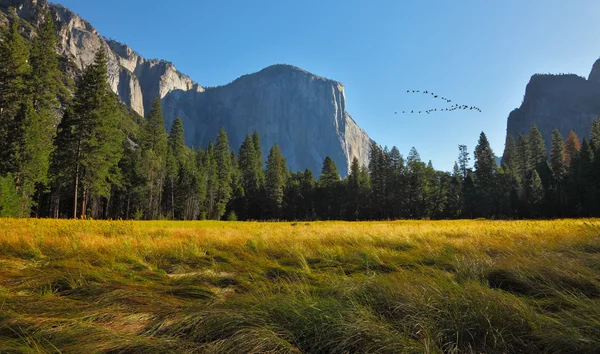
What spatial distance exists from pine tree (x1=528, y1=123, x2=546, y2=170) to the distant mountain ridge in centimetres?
9432

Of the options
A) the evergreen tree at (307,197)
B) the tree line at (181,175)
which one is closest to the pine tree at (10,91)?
the tree line at (181,175)

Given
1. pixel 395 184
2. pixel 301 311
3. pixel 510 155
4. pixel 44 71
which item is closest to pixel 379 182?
pixel 395 184

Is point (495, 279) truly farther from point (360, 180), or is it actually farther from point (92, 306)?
point (360, 180)

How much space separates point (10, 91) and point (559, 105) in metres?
200

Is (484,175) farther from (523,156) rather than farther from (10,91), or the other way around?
(10,91)

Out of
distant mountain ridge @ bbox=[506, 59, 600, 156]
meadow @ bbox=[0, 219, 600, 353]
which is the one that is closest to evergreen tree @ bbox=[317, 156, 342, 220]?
meadow @ bbox=[0, 219, 600, 353]

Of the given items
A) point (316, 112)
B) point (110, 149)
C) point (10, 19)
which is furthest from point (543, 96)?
point (10, 19)

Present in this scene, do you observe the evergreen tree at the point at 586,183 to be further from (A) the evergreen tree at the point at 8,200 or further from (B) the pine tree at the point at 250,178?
(A) the evergreen tree at the point at 8,200

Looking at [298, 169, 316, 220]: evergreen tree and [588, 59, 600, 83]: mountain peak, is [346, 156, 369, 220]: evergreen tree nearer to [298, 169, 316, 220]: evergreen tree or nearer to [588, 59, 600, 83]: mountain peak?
[298, 169, 316, 220]: evergreen tree

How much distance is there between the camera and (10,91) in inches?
1058

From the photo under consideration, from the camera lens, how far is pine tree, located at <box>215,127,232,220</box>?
57906mm

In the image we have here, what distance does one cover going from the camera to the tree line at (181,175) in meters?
25.8

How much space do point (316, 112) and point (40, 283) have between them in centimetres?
20085

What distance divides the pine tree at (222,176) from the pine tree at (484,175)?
48.4 m
